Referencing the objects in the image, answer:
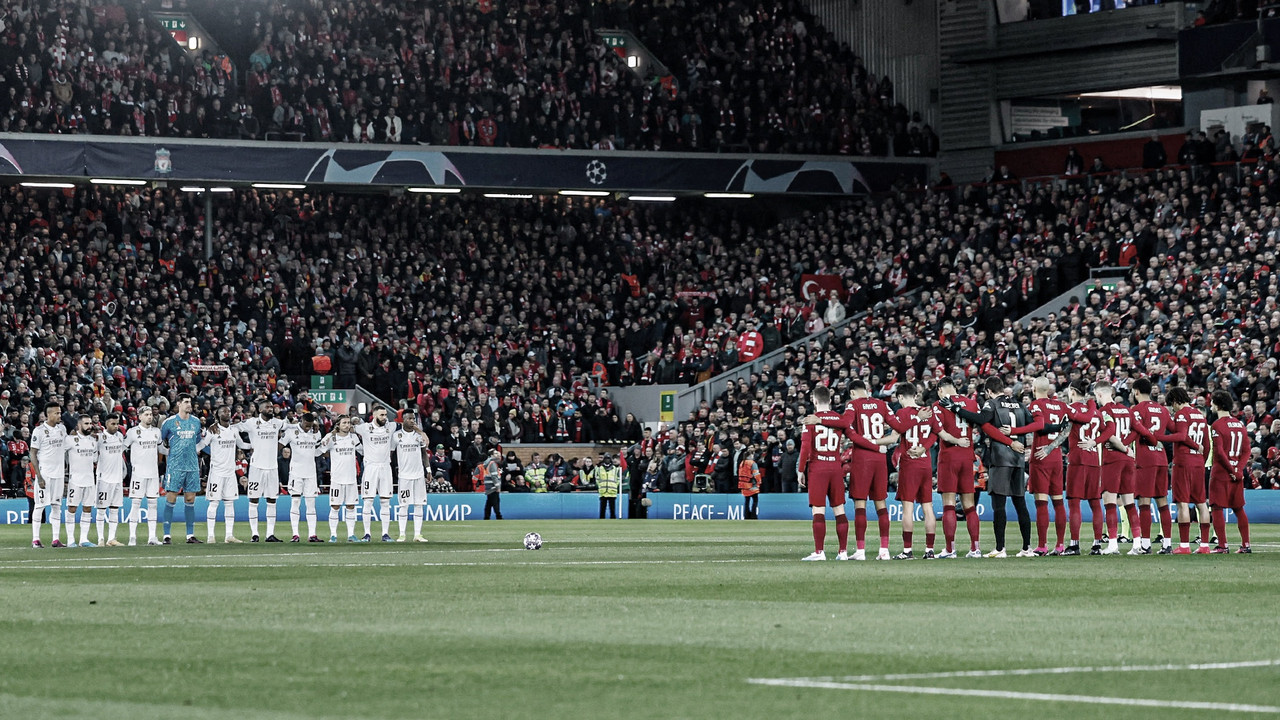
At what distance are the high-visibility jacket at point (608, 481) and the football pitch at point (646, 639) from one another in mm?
21613

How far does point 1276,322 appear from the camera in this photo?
3697cm

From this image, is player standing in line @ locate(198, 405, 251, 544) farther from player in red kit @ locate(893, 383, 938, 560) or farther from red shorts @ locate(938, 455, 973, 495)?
red shorts @ locate(938, 455, 973, 495)

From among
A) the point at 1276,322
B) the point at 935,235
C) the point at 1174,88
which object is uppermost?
the point at 1174,88

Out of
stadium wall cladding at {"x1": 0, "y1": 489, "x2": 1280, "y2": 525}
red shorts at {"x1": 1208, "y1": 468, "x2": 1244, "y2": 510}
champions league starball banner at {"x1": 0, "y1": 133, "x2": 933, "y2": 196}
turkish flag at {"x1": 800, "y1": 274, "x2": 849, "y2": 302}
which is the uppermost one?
champions league starball banner at {"x1": 0, "y1": 133, "x2": 933, "y2": 196}

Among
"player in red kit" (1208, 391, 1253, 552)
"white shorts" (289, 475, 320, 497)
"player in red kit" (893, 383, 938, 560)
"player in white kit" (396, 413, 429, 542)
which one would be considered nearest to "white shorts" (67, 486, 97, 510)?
"white shorts" (289, 475, 320, 497)

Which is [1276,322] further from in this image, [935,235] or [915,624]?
[915,624]

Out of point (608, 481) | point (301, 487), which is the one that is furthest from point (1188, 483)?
point (608, 481)

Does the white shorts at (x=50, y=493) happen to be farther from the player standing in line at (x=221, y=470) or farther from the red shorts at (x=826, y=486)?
the red shorts at (x=826, y=486)

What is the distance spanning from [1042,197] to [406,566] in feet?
104

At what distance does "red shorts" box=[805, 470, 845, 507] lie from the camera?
833 inches

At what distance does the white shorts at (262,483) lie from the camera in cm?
2889

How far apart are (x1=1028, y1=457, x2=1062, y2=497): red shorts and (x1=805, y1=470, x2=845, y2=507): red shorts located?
A: 111 inches

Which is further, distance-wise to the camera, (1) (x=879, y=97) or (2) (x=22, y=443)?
(1) (x=879, y=97)

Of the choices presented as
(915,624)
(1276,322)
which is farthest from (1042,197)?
(915,624)
